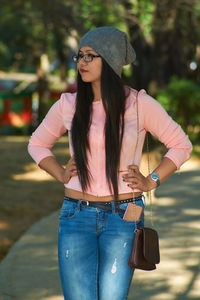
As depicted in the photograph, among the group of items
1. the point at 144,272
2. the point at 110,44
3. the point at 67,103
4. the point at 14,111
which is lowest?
the point at 14,111

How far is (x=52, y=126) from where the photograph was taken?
3.29 m

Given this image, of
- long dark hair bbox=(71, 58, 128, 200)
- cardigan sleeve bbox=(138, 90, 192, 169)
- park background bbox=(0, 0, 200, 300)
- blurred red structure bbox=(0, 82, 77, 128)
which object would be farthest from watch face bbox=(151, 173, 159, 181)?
blurred red structure bbox=(0, 82, 77, 128)

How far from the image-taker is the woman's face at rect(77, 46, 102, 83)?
3.09m

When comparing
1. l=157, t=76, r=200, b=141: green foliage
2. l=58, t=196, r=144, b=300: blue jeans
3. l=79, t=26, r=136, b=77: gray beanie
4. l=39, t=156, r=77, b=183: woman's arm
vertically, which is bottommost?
l=157, t=76, r=200, b=141: green foliage

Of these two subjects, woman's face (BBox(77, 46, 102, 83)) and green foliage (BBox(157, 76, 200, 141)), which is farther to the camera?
green foliage (BBox(157, 76, 200, 141))

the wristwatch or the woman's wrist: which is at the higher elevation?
the wristwatch

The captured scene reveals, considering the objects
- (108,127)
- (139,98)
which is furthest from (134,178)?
(139,98)

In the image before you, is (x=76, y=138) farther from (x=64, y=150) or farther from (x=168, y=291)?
(x=64, y=150)

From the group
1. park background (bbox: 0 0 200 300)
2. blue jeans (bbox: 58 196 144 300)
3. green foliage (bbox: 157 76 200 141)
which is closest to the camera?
blue jeans (bbox: 58 196 144 300)

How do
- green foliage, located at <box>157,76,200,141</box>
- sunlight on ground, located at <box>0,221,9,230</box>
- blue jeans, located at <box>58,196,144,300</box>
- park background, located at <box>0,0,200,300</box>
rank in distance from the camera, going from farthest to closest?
green foliage, located at <box>157,76,200,141</box>
sunlight on ground, located at <box>0,221,9,230</box>
park background, located at <box>0,0,200,300</box>
blue jeans, located at <box>58,196,144,300</box>

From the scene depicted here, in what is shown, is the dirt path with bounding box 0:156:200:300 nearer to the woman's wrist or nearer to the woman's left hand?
the woman's wrist

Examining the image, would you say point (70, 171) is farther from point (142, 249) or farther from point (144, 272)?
point (144, 272)

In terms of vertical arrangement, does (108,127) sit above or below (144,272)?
above

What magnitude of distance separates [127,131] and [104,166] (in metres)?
0.20
